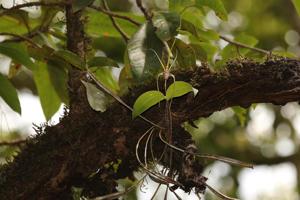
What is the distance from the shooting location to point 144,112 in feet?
3.67

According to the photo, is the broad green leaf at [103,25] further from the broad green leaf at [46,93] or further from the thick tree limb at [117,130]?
the thick tree limb at [117,130]

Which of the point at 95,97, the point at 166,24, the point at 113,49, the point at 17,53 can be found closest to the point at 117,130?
the point at 95,97

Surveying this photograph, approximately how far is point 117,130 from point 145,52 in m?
0.15

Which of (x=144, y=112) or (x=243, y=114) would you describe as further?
(x=243, y=114)

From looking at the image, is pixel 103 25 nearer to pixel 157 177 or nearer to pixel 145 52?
pixel 145 52

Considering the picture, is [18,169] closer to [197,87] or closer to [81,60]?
[81,60]

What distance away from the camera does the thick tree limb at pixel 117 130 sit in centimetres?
108

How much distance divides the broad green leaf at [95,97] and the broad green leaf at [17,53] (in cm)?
24

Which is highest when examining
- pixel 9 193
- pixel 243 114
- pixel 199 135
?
pixel 9 193

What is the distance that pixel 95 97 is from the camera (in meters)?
1.12

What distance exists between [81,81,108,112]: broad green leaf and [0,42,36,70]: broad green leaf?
0.24 metres

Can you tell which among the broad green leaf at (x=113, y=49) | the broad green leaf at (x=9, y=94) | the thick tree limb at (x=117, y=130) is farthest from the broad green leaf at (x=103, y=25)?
the broad green leaf at (x=113, y=49)

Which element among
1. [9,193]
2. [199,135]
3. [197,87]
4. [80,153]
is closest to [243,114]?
[197,87]

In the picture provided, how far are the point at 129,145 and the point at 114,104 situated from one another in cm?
9
